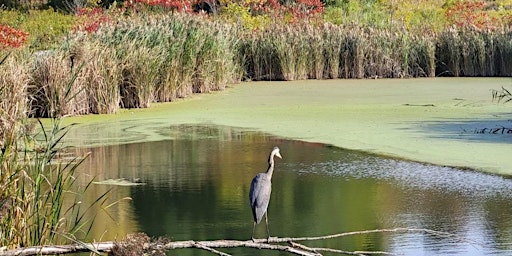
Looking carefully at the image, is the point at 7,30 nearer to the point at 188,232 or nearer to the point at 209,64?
the point at 209,64

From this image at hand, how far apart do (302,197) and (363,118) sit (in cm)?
413

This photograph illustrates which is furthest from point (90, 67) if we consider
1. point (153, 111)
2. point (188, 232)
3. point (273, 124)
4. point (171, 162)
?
point (188, 232)

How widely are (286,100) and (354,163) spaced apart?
4652 mm

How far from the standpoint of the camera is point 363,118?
35.3 ft

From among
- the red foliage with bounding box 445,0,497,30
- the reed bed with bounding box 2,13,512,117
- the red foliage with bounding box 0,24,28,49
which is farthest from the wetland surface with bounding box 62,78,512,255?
the red foliage with bounding box 445,0,497,30

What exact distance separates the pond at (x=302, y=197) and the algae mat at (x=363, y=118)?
1.40 feet

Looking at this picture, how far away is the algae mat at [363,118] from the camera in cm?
870

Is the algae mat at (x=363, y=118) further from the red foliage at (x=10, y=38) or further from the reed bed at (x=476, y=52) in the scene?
the red foliage at (x=10, y=38)

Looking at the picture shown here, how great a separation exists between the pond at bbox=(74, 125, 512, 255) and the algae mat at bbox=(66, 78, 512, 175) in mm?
428

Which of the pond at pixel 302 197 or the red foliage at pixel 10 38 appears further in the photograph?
the red foliage at pixel 10 38

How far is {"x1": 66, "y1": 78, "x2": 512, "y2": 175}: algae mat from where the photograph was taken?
870cm

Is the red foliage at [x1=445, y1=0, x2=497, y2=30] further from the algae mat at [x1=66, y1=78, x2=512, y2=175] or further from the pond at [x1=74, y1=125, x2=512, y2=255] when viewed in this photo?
the pond at [x1=74, y1=125, x2=512, y2=255]

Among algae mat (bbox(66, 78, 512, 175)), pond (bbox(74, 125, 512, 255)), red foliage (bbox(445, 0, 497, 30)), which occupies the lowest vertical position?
pond (bbox(74, 125, 512, 255))

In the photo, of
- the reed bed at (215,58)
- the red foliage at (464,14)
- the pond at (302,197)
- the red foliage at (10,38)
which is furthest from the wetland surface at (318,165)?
Result: the red foliage at (464,14)
